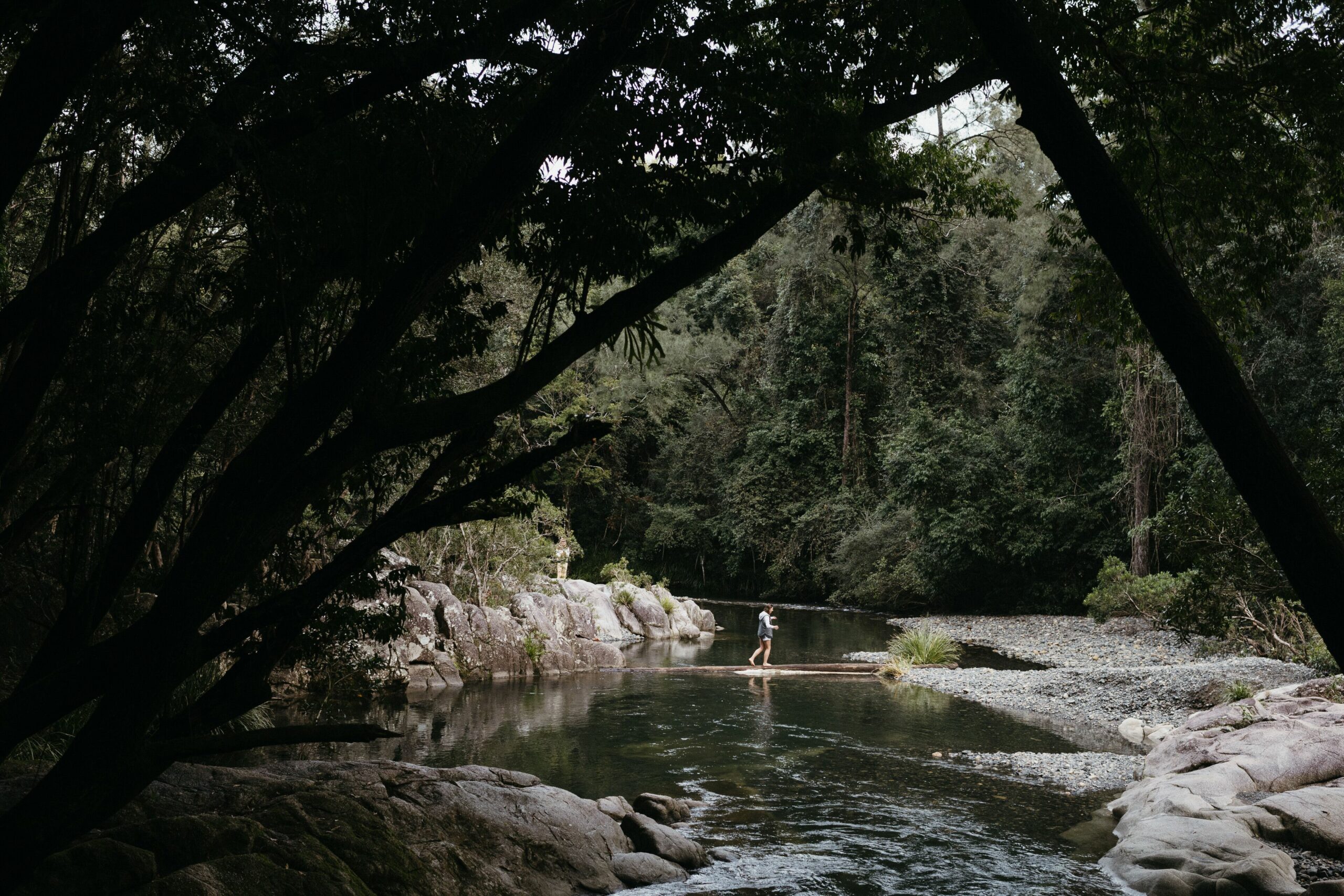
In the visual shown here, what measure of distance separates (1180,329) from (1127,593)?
21.1 metres

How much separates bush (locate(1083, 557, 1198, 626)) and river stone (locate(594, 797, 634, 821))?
14.9 metres

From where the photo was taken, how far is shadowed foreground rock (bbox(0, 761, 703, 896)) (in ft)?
14.8

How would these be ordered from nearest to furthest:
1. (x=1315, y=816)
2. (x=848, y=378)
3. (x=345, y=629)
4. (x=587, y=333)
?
(x=587, y=333)
(x=345, y=629)
(x=1315, y=816)
(x=848, y=378)

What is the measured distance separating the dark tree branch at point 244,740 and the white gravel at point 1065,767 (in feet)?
28.1

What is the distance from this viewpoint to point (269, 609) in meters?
3.54

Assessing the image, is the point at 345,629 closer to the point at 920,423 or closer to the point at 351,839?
the point at 351,839

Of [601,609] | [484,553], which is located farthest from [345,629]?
[601,609]

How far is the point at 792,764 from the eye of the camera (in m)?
11.0

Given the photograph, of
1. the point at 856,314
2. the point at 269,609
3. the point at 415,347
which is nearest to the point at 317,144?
the point at 415,347

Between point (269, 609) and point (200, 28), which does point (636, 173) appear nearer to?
point (200, 28)

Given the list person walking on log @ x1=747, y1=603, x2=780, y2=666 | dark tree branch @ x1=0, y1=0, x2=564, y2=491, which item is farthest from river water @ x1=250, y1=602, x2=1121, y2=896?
dark tree branch @ x1=0, y1=0, x2=564, y2=491

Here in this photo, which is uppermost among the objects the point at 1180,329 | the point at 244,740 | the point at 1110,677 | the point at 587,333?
the point at 587,333

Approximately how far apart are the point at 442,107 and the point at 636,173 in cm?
99

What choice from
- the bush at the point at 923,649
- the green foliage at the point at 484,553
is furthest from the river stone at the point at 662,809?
the bush at the point at 923,649
